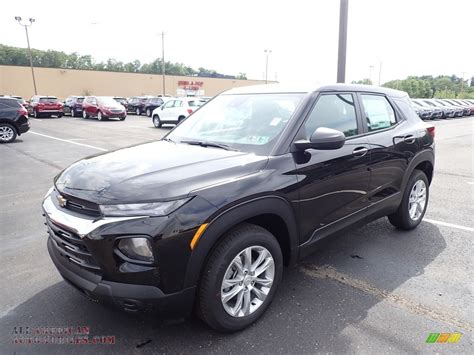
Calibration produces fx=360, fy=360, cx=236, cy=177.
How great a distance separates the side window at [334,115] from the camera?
10.5ft

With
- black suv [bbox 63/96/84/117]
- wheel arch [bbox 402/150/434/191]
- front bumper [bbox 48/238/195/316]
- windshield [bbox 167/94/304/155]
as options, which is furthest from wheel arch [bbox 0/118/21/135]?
black suv [bbox 63/96/84/117]

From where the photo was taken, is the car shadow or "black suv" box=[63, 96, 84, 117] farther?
"black suv" box=[63, 96, 84, 117]

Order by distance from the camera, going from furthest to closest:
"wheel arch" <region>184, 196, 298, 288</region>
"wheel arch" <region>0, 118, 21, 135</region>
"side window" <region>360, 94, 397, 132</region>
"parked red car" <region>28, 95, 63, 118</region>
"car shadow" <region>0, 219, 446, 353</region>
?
"parked red car" <region>28, 95, 63, 118</region> → "wheel arch" <region>0, 118, 21, 135</region> → "side window" <region>360, 94, 397, 132</region> → "car shadow" <region>0, 219, 446, 353</region> → "wheel arch" <region>184, 196, 298, 288</region>

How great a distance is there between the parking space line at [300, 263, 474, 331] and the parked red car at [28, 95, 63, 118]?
95.0 ft

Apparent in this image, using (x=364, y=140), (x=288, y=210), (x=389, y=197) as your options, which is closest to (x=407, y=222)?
(x=389, y=197)

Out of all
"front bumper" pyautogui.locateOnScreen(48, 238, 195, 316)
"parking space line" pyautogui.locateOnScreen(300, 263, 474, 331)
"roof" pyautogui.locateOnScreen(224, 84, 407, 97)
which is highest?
"roof" pyautogui.locateOnScreen(224, 84, 407, 97)

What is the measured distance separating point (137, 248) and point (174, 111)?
728 inches

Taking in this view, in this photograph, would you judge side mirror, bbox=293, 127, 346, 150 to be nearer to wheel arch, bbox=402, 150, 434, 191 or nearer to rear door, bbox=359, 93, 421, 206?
rear door, bbox=359, 93, 421, 206

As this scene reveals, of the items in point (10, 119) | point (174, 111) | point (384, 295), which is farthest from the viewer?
point (174, 111)

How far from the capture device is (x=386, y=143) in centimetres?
389

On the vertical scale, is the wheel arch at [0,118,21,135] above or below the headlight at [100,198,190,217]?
below

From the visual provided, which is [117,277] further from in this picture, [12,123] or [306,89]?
[12,123]

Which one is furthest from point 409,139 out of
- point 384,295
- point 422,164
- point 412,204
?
point 384,295

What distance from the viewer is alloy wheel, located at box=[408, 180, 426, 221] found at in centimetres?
454
